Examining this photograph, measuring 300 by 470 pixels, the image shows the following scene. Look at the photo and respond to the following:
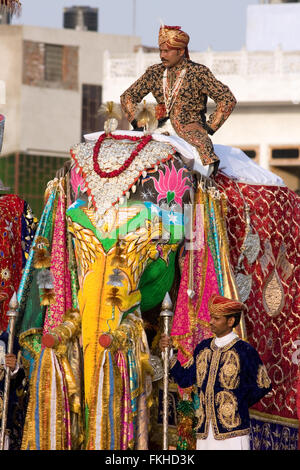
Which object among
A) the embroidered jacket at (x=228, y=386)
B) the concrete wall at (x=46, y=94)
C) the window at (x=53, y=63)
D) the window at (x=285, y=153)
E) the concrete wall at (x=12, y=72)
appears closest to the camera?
the embroidered jacket at (x=228, y=386)

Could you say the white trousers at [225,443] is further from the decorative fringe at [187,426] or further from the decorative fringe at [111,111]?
the decorative fringe at [111,111]

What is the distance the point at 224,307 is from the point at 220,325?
0.39 feet

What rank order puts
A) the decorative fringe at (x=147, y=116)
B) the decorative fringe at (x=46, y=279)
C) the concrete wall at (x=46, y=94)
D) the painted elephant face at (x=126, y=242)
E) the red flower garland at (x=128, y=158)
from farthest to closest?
1. the concrete wall at (x=46, y=94)
2. the decorative fringe at (x=147, y=116)
3. the decorative fringe at (x=46, y=279)
4. the red flower garland at (x=128, y=158)
5. the painted elephant face at (x=126, y=242)

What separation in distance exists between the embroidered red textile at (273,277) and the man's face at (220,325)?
138cm

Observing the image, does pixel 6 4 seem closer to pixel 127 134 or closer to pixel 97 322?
pixel 127 134

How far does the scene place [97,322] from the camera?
9.64m

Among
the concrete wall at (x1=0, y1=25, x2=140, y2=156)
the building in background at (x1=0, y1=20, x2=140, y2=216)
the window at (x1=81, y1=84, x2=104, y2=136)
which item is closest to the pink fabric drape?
the building in background at (x1=0, y1=20, x2=140, y2=216)

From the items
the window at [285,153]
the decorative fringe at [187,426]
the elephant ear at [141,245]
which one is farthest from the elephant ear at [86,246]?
the window at [285,153]

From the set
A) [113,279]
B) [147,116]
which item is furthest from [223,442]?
[147,116]

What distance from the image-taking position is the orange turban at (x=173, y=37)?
1091 centimetres

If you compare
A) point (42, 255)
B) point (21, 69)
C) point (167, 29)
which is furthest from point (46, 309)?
point (21, 69)

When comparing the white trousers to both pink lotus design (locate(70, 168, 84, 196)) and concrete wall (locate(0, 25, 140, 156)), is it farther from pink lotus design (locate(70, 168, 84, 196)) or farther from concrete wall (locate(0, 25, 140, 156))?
concrete wall (locate(0, 25, 140, 156))

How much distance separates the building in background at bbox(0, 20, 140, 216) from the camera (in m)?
40.8

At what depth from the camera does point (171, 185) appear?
1014 centimetres
